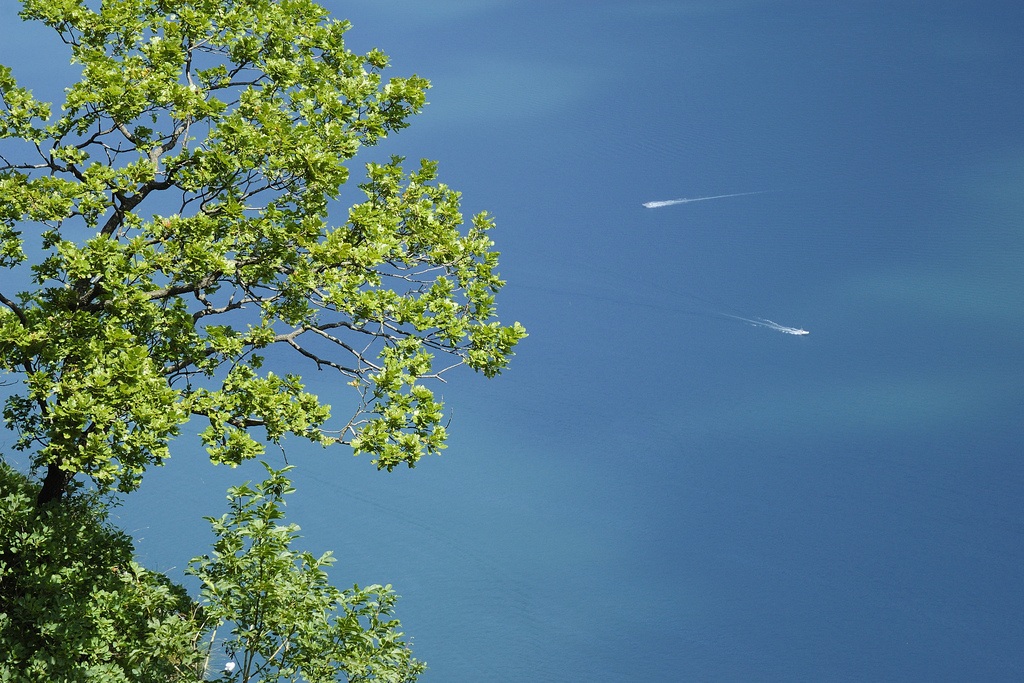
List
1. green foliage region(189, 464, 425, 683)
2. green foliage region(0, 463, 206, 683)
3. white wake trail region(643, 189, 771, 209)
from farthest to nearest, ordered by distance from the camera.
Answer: white wake trail region(643, 189, 771, 209) → green foliage region(0, 463, 206, 683) → green foliage region(189, 464, 425, 683)

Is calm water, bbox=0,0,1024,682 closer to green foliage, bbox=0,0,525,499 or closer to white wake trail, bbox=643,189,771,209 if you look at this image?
white wake trail, bbox=643,189,771,209

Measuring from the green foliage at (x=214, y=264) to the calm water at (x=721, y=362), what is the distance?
19.3 ft

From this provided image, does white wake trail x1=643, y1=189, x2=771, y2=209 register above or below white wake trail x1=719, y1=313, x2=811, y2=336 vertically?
above

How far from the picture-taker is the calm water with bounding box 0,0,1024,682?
12422mm

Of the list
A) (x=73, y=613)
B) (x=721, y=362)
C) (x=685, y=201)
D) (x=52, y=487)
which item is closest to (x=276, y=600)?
(x=73, y=613)

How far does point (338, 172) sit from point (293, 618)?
7.85ft

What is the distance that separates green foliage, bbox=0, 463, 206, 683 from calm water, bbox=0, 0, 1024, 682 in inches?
198

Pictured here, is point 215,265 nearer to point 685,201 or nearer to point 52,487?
point 52,487

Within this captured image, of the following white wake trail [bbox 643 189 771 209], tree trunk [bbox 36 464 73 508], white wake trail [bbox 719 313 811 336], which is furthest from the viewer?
white wake trail [bbox 643 189 771 209]

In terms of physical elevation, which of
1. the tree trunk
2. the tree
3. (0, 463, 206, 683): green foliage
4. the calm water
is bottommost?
(0, 463, 206, 683): green foliage

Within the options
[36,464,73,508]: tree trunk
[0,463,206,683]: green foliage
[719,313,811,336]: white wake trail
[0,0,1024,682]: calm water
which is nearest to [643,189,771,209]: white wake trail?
[0,0,1024,682]: calm water

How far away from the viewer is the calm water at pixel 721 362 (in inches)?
489

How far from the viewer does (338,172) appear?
6645 millimetres

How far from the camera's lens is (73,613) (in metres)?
6.78
